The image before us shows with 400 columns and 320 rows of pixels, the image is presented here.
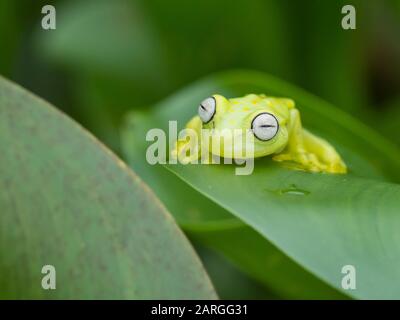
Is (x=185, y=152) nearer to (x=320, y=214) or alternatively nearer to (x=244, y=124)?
(x=244, y=124)

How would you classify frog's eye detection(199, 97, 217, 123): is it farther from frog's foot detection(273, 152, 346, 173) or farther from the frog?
A: frog's foot detection(273, 152, 346, 173)

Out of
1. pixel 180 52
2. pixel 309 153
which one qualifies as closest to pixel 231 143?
pixel 309 153

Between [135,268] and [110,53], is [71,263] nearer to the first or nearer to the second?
[135,268]

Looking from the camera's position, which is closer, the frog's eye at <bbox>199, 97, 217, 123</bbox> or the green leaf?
the green leaf

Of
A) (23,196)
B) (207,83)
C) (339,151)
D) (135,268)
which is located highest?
(207,83)

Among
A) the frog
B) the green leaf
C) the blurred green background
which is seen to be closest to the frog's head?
the frog

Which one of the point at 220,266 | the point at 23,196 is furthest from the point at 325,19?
the point at 23,196

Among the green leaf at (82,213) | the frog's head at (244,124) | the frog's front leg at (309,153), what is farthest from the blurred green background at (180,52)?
the green leaf at (82,213)

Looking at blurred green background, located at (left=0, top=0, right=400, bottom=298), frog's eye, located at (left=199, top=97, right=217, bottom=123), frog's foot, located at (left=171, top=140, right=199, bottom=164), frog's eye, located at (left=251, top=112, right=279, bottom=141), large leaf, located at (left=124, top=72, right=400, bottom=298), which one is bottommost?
large leaf, located at (left=124, top=72, right=400, bottom=298)
